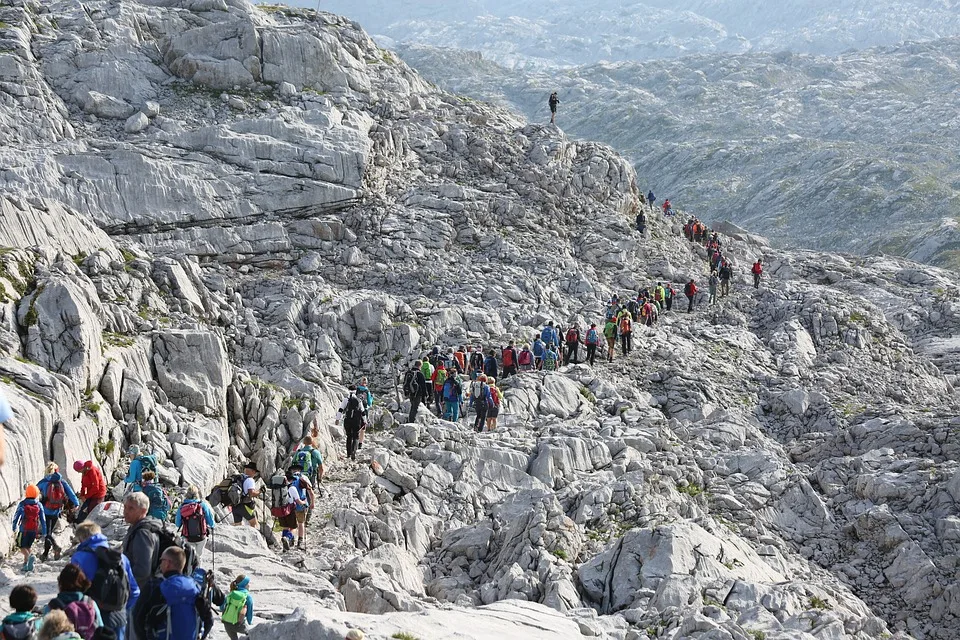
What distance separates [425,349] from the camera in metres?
32.4

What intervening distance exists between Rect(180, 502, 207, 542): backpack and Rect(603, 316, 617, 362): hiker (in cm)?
2223

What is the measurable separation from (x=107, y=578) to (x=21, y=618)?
Answer: 3.28ft

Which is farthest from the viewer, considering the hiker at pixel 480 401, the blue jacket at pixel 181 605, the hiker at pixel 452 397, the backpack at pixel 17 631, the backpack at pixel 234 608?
the hiker at pixel 452 397

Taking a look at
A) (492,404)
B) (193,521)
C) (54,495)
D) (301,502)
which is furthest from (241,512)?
(492,404)

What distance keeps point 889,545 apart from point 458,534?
37.0 ft

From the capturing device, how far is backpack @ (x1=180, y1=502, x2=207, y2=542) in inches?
558

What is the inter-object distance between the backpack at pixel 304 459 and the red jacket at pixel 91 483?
4.53 meters

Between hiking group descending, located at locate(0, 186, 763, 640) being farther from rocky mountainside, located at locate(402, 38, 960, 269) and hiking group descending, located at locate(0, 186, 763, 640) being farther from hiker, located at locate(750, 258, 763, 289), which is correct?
rocky mountainside, located at locate(402, 38, 960, 269)

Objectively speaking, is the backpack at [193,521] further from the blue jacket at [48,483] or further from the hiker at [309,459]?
the hiker at [309,459]

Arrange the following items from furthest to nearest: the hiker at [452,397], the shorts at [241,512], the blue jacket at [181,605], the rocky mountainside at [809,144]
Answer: the rocky mountainside at [809,144] → the hiker at [452,397] → the shorts at [241,512] → the blue jacket at [181,605]

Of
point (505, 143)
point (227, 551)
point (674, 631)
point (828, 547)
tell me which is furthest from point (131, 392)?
point (505, 143)

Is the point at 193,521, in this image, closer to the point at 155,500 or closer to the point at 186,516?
the point at 186,516

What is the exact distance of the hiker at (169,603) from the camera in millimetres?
10094

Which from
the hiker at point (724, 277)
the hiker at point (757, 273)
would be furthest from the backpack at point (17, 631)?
the hiker at point (757, 273)
